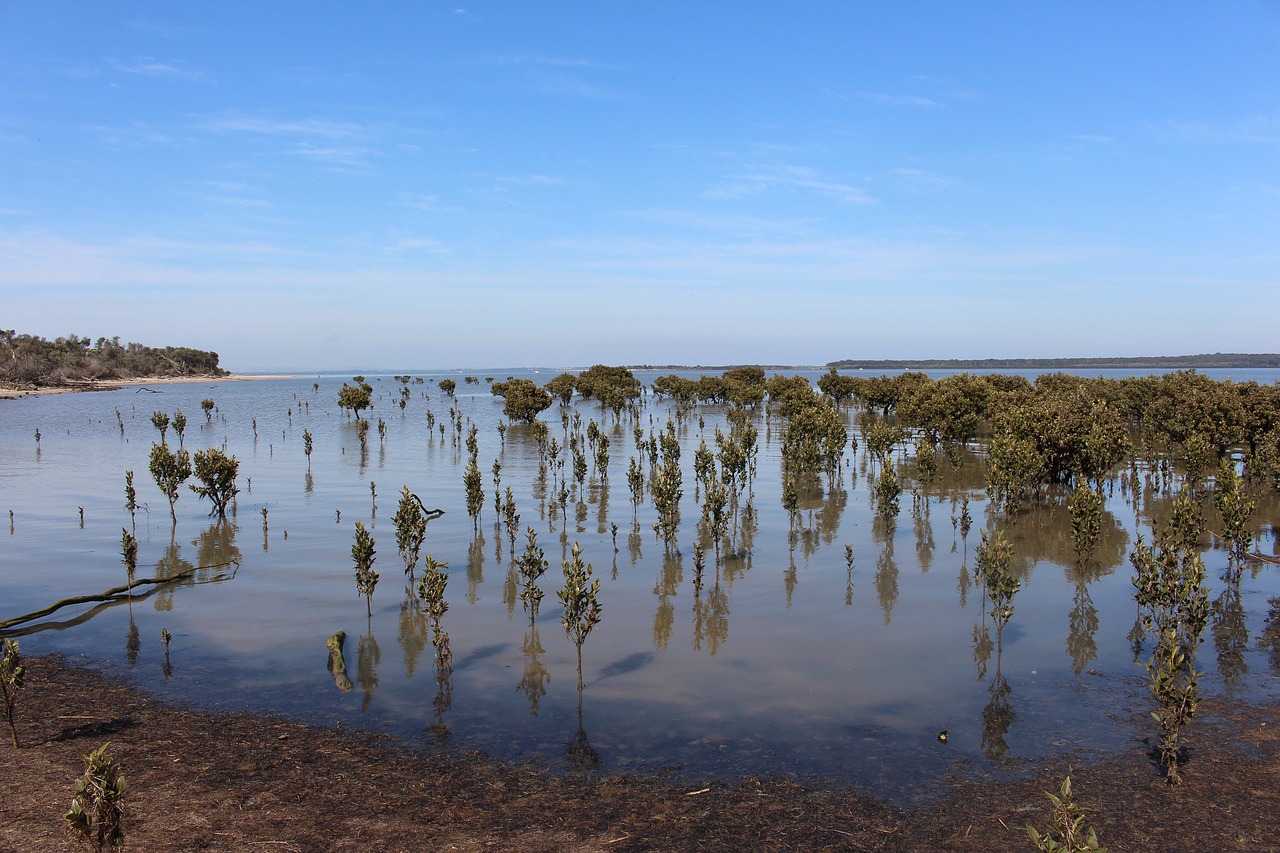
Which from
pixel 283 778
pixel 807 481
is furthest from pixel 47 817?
pixel 807 481

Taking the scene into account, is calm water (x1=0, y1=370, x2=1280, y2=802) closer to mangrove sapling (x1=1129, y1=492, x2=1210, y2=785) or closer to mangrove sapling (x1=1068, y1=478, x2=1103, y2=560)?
mangrove sapling (x1=1129, y1=492, x2=1210, y2=785)

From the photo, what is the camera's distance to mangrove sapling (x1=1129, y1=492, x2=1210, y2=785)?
12133 millimetres

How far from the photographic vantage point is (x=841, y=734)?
13.7 m

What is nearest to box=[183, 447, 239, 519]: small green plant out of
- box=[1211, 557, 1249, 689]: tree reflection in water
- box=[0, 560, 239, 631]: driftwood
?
box=[0, 560, 239, 631]: driftwood

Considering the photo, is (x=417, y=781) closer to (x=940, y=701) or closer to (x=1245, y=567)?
(x=940, y=701)

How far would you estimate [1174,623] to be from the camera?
46.9 ft

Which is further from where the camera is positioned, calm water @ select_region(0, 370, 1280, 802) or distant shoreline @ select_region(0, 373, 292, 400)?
distant shoreline @ select_region(0, 373, 292, 400)

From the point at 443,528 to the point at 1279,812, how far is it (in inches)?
1036

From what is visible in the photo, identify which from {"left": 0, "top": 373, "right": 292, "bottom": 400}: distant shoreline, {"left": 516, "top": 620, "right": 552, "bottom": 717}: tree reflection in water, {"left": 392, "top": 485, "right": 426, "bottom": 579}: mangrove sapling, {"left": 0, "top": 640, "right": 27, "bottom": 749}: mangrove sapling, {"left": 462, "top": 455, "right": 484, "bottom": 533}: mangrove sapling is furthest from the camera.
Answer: {"left": 0, "top": 373, "right": 292, "bottom": 400}: distant shoreline

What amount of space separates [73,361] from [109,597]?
151 meters

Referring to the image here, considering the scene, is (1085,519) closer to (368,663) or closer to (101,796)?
(368,663)

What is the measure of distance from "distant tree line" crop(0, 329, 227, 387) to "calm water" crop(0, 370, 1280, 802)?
372 feet

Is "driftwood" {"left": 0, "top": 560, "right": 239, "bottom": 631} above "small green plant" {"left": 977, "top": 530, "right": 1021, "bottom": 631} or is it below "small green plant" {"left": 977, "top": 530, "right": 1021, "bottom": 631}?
below

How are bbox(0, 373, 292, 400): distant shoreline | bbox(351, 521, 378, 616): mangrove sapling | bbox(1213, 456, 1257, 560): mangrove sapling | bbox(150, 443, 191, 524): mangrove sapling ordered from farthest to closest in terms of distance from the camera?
bbox(0, 373, 292, 400): distant shoreline
bbox(150, 443, 191, 524): mangrove sapling
bbox(1213, 456, 1257, 560): mangrove sapling
bbox(351, 521, 378, 616): mangrove sapling
